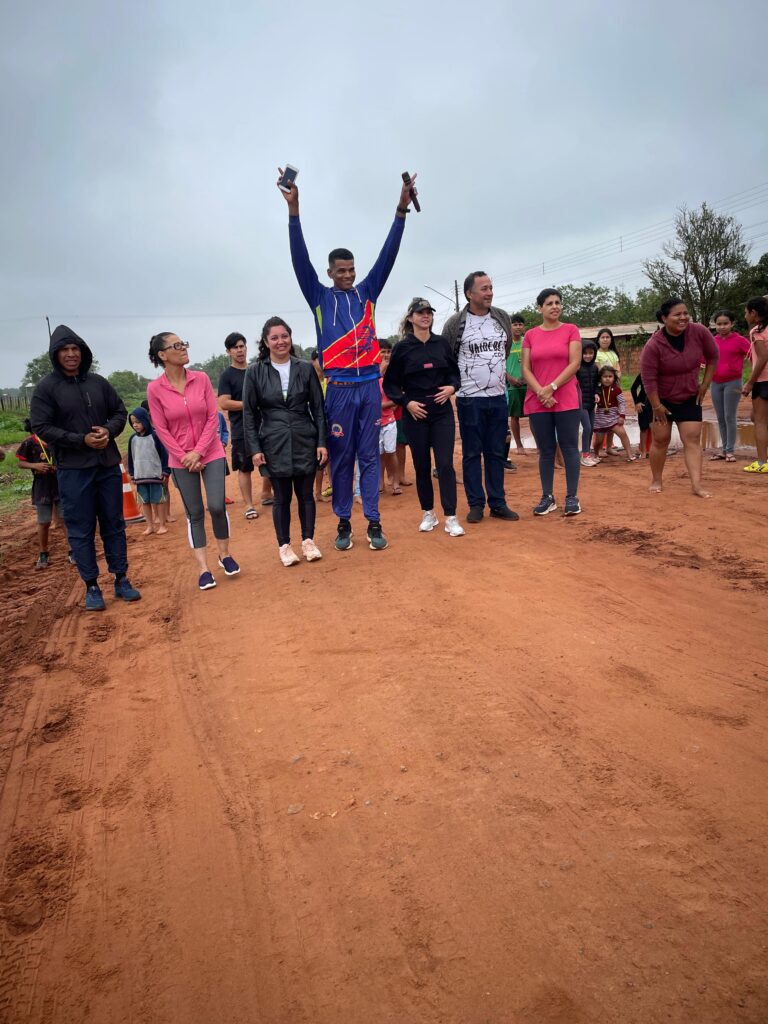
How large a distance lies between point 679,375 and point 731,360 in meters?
2.85

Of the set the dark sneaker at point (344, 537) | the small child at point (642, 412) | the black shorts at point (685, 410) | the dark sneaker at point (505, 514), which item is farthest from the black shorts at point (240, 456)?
the small child at point (642, 412)

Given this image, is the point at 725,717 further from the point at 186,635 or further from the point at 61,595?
the point at 61,595

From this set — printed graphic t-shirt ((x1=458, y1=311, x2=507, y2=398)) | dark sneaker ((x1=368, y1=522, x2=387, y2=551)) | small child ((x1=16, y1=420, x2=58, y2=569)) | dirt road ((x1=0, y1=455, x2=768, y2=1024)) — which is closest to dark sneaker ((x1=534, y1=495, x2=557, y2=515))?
printed graphic t-shirt ((x1=458, y1=311, x2=507, y2=398))

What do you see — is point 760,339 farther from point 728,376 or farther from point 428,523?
point 428,523

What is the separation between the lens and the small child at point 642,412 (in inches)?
325

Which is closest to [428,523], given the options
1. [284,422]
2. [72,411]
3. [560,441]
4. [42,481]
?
[560,441]

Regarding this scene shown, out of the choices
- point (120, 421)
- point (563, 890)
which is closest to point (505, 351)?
point (120, 421)

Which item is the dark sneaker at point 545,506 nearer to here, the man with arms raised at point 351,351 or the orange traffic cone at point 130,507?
the man with arms raised at point 351,351

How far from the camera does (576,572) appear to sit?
15.0 ft

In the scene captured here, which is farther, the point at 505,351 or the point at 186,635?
the point at 505,351

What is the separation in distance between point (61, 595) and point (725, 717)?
527 centimetres

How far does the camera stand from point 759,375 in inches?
294

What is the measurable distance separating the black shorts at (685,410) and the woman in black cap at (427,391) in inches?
92.4

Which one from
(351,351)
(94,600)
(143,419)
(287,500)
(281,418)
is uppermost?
(351,351)
